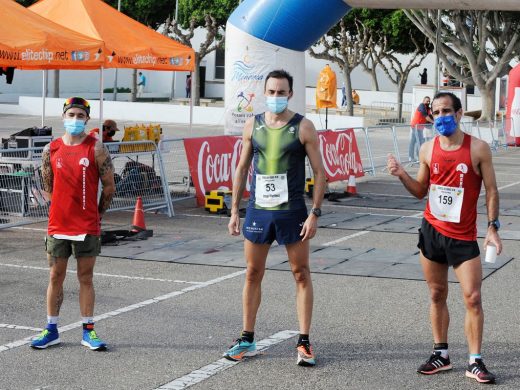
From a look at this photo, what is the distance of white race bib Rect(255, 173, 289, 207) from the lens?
23.3 ft

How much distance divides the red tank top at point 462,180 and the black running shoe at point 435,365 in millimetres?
818

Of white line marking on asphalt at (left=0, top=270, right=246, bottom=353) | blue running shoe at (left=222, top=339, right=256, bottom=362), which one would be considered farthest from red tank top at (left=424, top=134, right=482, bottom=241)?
white line marking on asphalt at (left=0, top=270, right=246, bottom=353)

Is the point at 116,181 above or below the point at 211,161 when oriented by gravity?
below

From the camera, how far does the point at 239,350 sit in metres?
7.20

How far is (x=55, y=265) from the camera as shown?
749 centimetres

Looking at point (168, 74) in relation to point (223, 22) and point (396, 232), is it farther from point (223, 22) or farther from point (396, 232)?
point (396, 232)

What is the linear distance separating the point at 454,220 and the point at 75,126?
2.73 meters

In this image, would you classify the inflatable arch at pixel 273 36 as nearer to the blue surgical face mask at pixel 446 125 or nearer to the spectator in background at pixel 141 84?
the blue surgical face mask at pixel 446 125

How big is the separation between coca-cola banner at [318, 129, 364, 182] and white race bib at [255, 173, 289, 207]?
38.0ft

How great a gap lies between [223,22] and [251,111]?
38926mm

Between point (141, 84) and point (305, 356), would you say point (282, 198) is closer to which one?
point (305, 356)

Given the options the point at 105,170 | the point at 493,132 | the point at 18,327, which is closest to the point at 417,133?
the point at 493,132

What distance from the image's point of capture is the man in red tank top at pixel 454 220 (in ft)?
22.2

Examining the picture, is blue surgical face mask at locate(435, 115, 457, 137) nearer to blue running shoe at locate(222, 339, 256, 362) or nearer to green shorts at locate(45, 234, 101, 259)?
blue running shoe at locate(222, 339, 256, 362)
